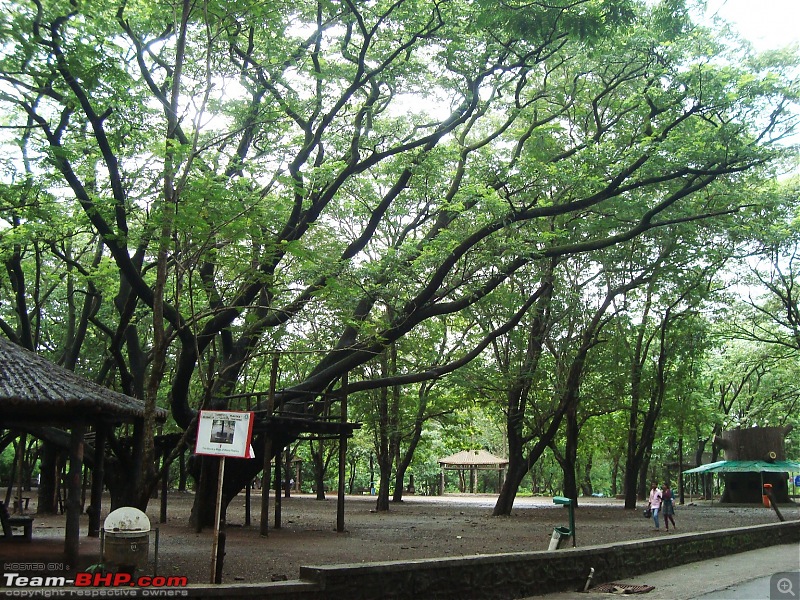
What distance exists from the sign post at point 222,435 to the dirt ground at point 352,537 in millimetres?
2803

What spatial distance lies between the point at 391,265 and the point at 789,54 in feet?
31.5

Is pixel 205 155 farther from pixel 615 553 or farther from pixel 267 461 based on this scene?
pixel 615 553

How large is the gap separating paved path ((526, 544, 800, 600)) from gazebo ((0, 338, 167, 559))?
21.6ft

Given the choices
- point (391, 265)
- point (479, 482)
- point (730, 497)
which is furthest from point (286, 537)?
point (479, 482)

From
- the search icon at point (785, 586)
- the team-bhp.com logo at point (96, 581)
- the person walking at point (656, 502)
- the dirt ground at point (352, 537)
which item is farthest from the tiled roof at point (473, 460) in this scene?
the team-bhp.com logo at point (96, 581)

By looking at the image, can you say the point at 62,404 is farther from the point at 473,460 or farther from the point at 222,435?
the point at 473,460

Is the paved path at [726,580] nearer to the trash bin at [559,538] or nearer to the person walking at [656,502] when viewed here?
the trash bin at [559,538]

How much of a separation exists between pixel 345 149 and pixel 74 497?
8.71 m

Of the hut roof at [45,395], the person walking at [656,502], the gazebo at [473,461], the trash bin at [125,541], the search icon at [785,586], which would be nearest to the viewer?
the trash bin at [125,541]

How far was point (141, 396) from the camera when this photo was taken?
1703 cm

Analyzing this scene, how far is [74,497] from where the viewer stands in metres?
10.6

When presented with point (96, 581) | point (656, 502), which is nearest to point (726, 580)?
point (96, 581)

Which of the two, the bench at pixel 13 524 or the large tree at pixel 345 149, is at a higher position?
the large tree at pixel 345 149

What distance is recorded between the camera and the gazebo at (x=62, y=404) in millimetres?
9555
